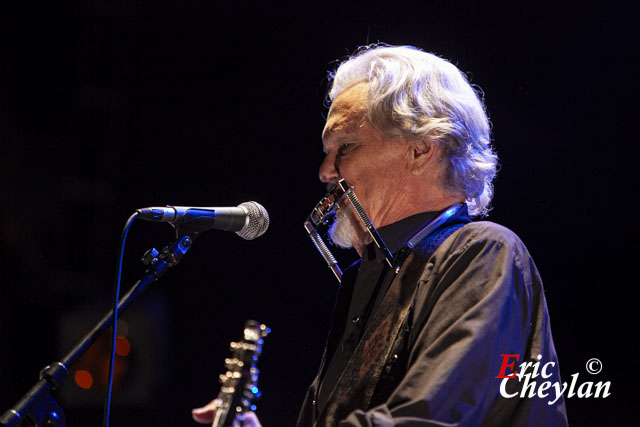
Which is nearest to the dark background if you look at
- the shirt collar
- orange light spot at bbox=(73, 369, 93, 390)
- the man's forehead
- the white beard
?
orange light spot at bbox=(73, 369, 93, 390)

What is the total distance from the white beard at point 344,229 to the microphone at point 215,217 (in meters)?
0.30

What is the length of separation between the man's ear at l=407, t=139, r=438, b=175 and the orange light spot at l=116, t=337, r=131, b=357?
1.96 meters

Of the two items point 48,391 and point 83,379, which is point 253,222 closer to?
point 48,391

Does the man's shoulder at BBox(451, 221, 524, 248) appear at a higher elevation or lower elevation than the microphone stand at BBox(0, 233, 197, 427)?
higher

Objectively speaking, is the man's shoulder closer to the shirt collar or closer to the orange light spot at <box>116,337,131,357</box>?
the shirt collar

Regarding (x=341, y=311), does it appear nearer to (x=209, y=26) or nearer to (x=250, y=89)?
(x=250, y=89)

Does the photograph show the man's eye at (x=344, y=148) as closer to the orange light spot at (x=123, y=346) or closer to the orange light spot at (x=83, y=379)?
the orange light spot at (x=123, y=346)

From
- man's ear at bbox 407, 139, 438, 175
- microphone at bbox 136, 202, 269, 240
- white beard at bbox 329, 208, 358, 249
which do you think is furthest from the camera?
white beard at bbox 329, 208, 358, 249

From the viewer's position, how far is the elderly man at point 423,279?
1.22 metres

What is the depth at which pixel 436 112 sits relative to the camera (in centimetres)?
185

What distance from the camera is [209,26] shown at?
9.50 feet

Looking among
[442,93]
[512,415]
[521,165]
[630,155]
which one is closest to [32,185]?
[442,93]

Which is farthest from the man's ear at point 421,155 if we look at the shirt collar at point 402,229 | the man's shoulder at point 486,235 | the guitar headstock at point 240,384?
the guitar headstock at point 240,384

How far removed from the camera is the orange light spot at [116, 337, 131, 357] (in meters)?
3.03
